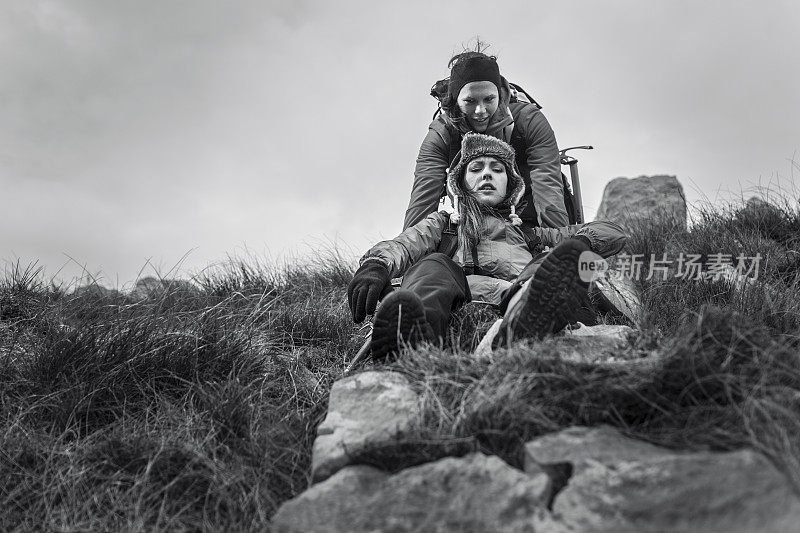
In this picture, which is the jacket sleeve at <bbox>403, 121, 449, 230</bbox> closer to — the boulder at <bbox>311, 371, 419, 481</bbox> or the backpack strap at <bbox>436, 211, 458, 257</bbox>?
the backpack strap at <bbox>436, 211, 458, 257</bbox>

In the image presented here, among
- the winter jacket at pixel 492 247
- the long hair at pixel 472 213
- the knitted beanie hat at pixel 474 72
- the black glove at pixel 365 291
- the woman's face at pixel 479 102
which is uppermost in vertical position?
the knitted beanie hat at pixel 474 72

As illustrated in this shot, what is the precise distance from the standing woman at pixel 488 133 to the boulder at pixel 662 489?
10.0 ft

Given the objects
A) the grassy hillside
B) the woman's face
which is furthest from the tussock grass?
the woman's face

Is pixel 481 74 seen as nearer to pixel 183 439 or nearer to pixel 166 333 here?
pixel 166 333

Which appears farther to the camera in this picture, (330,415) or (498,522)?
(330,415)

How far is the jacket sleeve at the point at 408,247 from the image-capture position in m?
4.11

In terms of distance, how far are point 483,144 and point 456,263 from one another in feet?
3.52

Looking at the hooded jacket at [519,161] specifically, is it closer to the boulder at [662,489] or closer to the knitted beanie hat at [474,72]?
the knitted beanie hat at [474,72]

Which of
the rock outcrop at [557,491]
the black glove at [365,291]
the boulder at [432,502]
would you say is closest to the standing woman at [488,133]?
the black glove at [365,291]

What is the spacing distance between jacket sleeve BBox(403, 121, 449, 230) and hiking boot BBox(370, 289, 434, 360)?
2.38 metres

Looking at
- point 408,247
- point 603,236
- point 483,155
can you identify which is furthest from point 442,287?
point 483,155

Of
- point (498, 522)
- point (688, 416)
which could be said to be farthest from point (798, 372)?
point (498, 522)

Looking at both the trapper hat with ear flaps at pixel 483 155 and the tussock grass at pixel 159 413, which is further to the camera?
the trapper hat with ear flaps at pixel 483 155

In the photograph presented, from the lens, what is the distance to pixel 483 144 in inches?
194
